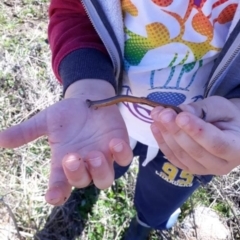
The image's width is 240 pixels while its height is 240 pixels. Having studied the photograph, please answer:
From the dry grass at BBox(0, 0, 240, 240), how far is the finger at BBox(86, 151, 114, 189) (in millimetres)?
844

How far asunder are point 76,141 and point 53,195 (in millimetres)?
93

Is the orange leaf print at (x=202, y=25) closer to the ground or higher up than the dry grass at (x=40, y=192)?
higher up

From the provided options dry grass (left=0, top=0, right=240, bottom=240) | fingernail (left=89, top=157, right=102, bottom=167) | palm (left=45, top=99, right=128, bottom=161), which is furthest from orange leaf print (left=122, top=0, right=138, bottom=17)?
dry grass (left=0, top=0, right=240, bottom=240)

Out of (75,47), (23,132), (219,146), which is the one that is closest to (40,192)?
(75,47)

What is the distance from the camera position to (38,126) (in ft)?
2.30

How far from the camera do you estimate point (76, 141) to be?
27.8 inches

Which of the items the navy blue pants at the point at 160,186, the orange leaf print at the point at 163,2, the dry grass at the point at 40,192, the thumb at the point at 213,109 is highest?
the orange leaf print at the point at 163,2

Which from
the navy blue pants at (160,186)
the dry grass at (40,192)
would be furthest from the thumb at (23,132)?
the dry grass at (40,192)

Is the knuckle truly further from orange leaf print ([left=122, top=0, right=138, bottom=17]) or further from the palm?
orange leaf print ([left=122, top=0, right=138, bottom=17])

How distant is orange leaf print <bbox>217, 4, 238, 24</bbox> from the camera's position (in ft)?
2.72

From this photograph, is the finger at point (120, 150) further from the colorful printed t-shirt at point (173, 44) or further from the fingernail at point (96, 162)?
the colorful printed t-shirt at point (173, 44)

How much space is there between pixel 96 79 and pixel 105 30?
0.09 metres

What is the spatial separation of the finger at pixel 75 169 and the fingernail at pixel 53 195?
0.02 metres

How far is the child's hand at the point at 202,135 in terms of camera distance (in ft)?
2.08
